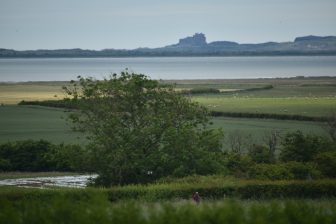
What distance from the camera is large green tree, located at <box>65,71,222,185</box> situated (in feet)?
118

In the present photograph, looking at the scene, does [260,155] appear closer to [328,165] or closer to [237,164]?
[237,164]

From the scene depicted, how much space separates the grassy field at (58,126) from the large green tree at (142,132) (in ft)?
67.2

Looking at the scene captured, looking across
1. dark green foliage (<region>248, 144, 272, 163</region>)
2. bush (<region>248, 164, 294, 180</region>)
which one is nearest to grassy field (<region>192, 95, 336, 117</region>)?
dark green foliage (<region>248, 144, 272, 163</region>)

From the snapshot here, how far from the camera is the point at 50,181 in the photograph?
42562 millimetres

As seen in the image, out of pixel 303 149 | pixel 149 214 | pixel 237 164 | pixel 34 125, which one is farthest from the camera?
pixel 34 125

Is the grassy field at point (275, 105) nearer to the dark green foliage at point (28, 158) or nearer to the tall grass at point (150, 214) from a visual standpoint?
the dark green foliage at point (28, 158)

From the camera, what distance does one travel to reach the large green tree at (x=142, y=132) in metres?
36.1

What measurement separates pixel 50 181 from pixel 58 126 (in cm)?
3398

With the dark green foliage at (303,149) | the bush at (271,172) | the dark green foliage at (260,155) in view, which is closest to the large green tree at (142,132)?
the bush at (271,172)

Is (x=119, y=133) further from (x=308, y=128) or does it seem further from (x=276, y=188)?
(x=308, y=128)

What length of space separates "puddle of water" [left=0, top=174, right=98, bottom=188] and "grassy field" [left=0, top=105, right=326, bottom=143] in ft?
50.7

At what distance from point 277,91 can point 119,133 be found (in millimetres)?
94894

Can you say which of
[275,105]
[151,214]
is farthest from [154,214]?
[275,105]

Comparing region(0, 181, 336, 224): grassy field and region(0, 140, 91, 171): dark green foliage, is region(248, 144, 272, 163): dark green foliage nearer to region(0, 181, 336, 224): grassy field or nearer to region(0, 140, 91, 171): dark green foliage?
region(0, 140, 91, 171): dark green foliage
